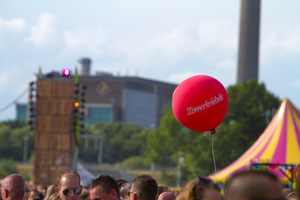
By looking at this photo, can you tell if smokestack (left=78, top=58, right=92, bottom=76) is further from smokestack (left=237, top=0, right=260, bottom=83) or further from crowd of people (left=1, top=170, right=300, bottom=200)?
crowd of people (left=1, top=170, right=300, bottom=200)

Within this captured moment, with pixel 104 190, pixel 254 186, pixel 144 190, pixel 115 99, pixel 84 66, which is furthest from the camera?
pixel 84 66

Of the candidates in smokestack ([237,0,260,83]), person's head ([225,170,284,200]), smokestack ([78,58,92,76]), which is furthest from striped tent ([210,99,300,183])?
smokestack ([78,58,92,76])

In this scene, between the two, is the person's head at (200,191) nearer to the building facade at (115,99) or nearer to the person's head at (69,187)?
the person's head at (69,187)

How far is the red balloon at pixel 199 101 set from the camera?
8.41m

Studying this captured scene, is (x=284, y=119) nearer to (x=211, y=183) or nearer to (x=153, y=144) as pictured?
(x=211, y=183)

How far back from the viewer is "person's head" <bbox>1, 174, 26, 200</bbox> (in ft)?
18.2

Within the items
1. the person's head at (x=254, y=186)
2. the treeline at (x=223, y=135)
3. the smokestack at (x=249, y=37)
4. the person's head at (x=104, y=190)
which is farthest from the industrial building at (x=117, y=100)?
the person's head at (x=254, y=186)

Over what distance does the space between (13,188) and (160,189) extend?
303 centimetres

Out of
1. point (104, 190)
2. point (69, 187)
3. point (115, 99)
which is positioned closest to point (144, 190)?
point (104, 190)

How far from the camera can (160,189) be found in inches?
328

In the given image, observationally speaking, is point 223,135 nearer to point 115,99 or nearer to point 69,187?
point 69,187

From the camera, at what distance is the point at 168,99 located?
468ft

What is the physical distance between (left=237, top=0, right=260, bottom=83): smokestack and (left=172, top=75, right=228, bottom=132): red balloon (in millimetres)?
62986

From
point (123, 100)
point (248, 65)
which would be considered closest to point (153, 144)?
point (248, 65)
